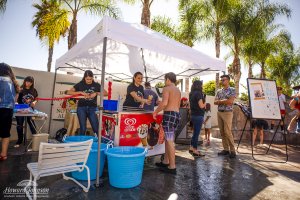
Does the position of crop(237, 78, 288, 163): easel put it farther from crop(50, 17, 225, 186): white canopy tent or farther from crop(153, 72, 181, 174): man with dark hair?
crop(153, 72, 181, 174): man with dark hair

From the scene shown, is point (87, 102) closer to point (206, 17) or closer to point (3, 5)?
point (3, 5)

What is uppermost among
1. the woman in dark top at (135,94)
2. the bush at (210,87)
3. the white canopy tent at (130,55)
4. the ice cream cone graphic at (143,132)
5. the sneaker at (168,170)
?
the bush at (210,87)

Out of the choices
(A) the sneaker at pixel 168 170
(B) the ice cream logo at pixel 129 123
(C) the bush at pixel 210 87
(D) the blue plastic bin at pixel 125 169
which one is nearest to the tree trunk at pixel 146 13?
(B) the ice cream logo at pixel 129 123

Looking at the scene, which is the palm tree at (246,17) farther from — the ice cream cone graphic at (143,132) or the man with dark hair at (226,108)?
the ice cream cone graphic at (143,132)

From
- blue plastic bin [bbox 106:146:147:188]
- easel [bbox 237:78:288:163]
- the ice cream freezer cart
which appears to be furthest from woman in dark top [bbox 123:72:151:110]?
easel [bbox 237:78:288:163]

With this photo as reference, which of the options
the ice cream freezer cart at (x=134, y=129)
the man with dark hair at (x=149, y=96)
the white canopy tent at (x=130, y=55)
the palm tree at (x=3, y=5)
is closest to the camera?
the white canopy tent at (x=130, y=55)

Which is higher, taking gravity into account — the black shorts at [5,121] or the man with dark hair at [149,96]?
the man with dark hair at [149,96]

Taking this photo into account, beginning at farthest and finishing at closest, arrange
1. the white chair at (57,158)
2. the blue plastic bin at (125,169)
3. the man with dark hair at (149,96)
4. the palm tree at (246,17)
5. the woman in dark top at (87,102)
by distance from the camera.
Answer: the palm tree at (246,17), the man with dark hair at (149,96), the woman in dark top at (87,102), the blue plastic bin at (125,169), the white chair at (57,158)

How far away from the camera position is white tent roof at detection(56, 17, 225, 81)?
11.7 ft

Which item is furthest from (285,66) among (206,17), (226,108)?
(226,108)

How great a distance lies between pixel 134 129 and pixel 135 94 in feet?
3.10

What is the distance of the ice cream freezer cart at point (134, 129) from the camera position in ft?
13.1

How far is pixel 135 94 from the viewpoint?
483 centimetres

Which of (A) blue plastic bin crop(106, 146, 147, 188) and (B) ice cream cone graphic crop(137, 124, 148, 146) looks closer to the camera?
(A) blue plastic bin crop(106, 146, 147, 188)
